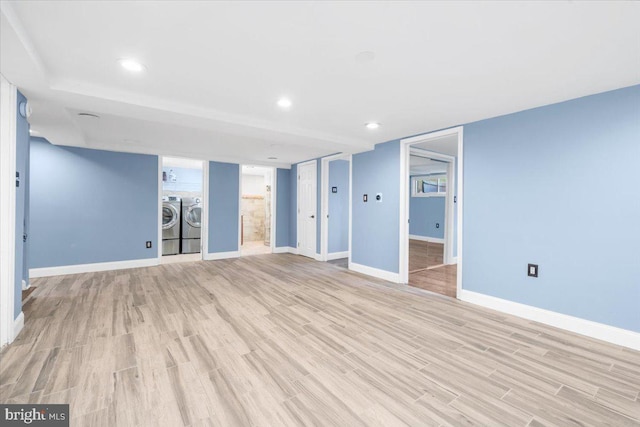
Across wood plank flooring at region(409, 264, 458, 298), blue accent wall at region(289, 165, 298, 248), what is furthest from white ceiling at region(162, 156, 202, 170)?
wood plank flooring at region(409, 264, 458, 298)

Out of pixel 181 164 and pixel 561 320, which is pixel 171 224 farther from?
pixel 561 320

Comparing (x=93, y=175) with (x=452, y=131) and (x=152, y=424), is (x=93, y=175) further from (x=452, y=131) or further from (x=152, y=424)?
(x=452, y=131)

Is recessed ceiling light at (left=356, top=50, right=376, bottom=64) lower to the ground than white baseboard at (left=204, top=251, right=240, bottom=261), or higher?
higher

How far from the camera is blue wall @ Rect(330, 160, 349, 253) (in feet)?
19.5

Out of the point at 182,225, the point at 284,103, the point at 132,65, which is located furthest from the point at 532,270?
the point at 182,225

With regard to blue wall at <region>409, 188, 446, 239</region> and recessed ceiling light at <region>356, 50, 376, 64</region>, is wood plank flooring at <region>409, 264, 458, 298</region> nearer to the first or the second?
recessed ceiling light at <region>356, 50, 376, 64</region>

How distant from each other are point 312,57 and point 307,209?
4.41 meters

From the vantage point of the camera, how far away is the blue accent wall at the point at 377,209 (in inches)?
166

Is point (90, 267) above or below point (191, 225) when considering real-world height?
below

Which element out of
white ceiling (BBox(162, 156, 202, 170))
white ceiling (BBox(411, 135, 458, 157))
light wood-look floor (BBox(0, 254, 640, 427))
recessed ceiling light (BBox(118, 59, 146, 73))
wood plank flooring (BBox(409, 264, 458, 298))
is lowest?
light wood-look floor (BBox(0, 254, 640, 427))

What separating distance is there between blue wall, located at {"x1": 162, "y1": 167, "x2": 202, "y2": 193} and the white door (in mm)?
3327

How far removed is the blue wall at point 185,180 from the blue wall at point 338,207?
4.16m

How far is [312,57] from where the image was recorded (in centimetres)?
193

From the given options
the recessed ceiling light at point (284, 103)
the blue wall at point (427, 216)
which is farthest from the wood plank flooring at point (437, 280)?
the blue wall at point (427, 216)
